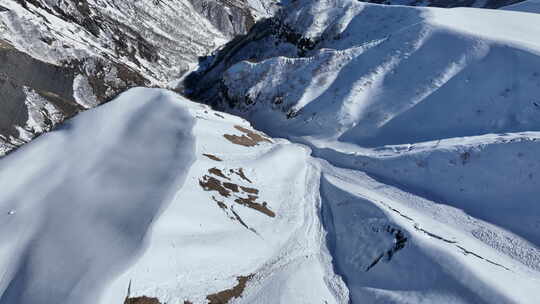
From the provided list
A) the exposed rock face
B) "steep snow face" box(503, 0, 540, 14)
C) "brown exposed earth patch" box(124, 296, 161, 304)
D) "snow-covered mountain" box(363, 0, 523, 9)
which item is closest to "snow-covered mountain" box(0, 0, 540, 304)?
"brown exposed earth patch" box(124, 296, 161, 304)

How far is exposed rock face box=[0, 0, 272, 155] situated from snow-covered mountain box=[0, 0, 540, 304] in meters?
21.6

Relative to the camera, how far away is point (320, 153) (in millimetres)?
34750

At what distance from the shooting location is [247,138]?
33.1 m

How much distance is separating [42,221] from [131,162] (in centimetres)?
597

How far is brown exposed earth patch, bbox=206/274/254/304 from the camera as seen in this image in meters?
17.4

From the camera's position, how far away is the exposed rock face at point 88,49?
4753cm

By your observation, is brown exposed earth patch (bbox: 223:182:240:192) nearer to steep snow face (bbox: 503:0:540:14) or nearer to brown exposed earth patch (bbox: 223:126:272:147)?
brown exposed earth patch (bbox: 223:126:272:147)

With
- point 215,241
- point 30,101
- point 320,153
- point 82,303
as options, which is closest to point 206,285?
point 215,241

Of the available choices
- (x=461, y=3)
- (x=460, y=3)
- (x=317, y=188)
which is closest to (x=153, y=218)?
(x=317, y=188)

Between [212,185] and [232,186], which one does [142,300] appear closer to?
[212,185]

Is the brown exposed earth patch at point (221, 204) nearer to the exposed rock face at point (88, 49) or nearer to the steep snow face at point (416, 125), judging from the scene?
the steep snow face at point (416, 125)

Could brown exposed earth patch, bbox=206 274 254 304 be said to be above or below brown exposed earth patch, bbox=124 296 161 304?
below

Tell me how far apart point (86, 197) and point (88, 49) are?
55.1 m

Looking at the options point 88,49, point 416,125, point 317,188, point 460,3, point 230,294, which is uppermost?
point 460,3
